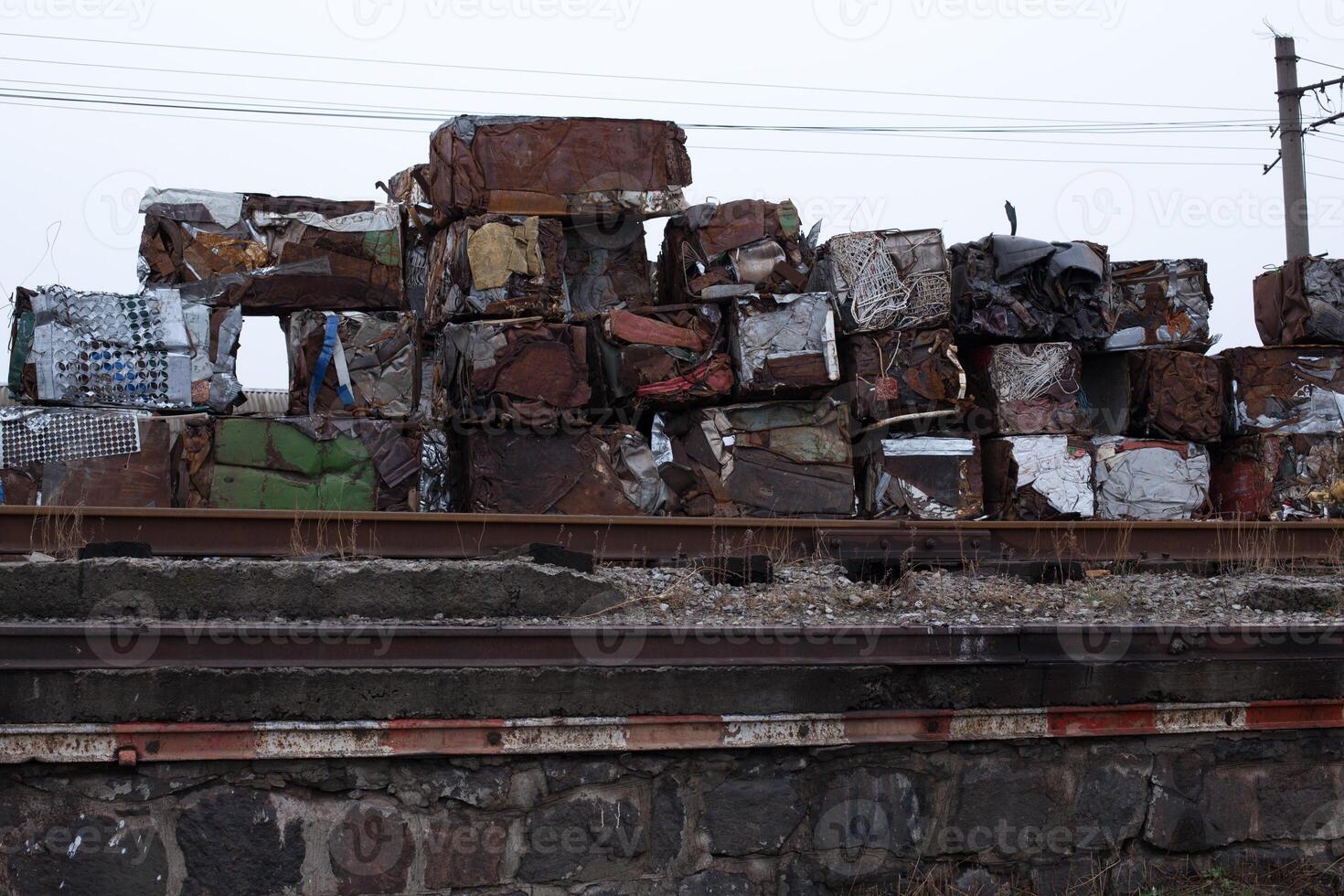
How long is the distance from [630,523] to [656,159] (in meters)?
2.74

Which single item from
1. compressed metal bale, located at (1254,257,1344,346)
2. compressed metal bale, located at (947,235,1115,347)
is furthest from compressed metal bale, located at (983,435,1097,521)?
compressed metal bale, located at (1254,257,1344,346)

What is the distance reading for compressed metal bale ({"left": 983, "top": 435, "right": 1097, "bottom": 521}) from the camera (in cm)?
833

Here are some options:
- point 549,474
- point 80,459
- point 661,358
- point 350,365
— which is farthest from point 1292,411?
point 80,459

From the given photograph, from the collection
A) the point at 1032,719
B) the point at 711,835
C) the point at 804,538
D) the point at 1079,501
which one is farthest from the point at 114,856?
the point at 1079,501

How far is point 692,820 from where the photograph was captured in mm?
3551

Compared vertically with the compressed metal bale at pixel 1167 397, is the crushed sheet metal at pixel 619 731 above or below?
below

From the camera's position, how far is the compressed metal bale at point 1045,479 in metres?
8.33

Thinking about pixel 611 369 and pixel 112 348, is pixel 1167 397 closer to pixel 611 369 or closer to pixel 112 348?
pixel 611 369

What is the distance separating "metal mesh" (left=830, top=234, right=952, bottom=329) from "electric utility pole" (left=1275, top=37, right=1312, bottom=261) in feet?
38.3

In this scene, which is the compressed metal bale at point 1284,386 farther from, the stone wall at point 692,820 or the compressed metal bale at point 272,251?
the compressed metal bale at point 272,251

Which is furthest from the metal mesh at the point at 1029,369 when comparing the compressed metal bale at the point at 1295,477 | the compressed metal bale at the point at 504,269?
the compressed metal bale at the point at 504,269

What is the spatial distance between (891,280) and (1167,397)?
236 centimetres

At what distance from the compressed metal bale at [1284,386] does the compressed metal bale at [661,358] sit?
13.4ft

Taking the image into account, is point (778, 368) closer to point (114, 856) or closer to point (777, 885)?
point (777, 885)
